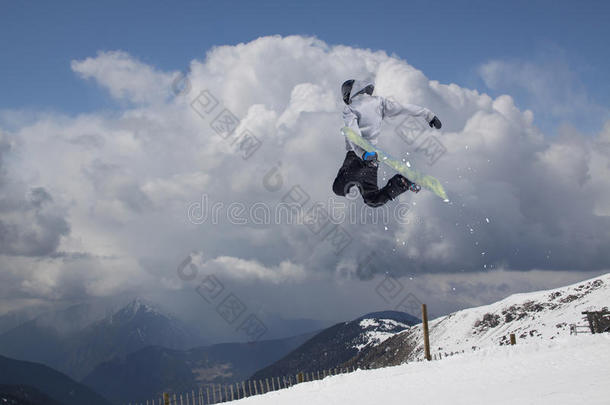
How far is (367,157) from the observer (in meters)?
7.81

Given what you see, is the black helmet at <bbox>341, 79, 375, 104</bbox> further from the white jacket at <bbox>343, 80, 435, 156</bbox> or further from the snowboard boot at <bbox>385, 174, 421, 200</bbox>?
the snowboard boot at <bbox>385, 174, 421, 200</bbox>

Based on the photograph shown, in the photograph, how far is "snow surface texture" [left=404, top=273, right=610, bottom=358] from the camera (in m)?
104

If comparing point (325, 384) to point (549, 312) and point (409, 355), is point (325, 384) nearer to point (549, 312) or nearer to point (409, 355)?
point (549, 312)

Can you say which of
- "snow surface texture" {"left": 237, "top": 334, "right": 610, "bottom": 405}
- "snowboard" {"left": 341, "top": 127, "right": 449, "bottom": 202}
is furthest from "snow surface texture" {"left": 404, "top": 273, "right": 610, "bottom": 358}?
"snowboard" {"left": 341, "top": 127, "right": 449, "bottom": 202}

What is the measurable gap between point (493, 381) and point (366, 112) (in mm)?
8972

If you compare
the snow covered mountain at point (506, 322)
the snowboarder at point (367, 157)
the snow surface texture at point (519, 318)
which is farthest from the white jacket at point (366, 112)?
the snow covered mountain at point (506, 322)

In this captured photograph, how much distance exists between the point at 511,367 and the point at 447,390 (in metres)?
3.82

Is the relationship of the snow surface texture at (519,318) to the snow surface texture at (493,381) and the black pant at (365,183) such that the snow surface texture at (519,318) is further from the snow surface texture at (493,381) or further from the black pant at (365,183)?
the black pant at (365,183)

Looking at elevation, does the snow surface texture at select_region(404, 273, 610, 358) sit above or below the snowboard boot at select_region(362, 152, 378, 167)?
above

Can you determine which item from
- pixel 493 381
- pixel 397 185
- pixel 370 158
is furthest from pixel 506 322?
pixel 370 158

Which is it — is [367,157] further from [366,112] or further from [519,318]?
[519,318]

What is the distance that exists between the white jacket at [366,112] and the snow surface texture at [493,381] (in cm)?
626

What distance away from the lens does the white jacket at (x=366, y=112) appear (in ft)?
25.6

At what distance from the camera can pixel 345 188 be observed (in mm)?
8312
